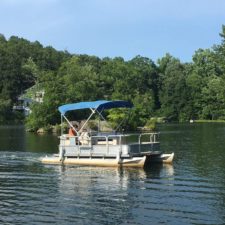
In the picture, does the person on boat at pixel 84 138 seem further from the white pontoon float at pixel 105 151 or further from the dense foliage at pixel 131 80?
the dense foliage at pixel 131 80

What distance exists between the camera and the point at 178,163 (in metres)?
37.4

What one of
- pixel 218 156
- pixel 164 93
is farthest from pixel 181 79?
pixel 218 156

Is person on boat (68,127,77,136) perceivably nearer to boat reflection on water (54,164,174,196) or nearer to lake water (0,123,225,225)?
lake water (0,123,225,225)

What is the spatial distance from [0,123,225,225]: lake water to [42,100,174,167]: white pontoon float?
124 cm

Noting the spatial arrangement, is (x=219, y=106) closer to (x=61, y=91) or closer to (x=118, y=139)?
(x=61, y=91)

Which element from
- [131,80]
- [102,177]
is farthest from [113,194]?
[131,80]

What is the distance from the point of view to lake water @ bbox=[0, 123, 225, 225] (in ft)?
66.3

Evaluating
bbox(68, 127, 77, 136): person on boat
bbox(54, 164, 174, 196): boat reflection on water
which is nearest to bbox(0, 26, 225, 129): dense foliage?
bbox(68, 127, 77, 136): person on boat

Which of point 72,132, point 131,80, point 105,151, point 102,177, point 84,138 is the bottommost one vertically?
point 102,177

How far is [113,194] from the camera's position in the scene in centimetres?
2500

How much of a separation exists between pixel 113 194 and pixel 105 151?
1099 centimetres

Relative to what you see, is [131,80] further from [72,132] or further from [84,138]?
[84,138]

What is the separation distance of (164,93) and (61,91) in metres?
66.8

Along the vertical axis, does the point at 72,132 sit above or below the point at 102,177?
above
